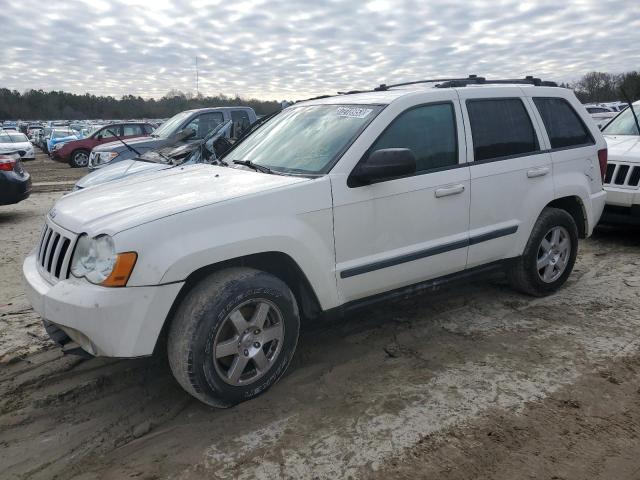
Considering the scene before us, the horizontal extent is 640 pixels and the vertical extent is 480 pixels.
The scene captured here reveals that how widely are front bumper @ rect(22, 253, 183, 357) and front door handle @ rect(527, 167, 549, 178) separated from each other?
2992 millimetres

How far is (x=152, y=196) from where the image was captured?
3314mm

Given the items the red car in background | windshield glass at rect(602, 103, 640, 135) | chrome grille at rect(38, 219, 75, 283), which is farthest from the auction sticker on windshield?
the red car in background

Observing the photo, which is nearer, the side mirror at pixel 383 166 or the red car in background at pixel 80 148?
the side mirror at pixel 383 166

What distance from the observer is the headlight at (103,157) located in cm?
1000

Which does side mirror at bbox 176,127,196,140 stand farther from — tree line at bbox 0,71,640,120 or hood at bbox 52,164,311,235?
tree line at bbox 0,71,640,120

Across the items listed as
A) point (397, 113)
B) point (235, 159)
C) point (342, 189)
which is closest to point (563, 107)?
point (397, 113)

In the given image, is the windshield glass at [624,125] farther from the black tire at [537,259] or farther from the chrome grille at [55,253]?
the chrome grille at [55,253]

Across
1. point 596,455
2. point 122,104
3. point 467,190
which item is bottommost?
point 596,455

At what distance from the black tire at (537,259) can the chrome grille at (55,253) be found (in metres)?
3.37

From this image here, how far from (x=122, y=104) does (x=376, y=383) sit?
282ft

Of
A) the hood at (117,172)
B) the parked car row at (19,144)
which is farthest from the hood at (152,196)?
the parked car row at (19,144)

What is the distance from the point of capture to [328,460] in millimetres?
2686

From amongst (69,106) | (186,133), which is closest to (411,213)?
(186,133)

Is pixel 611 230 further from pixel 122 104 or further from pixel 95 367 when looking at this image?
pixel 122 104
